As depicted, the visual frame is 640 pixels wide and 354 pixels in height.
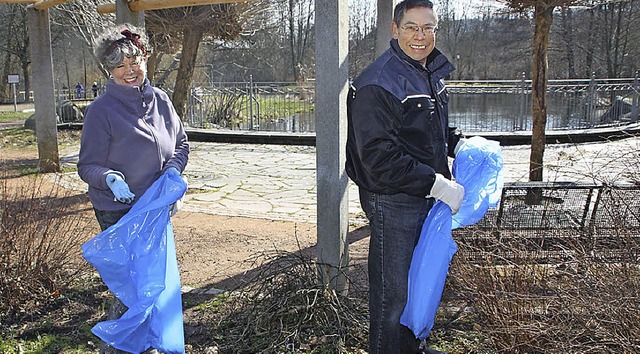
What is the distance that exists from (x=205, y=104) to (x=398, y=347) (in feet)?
48.5

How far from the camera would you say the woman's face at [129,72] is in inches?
114

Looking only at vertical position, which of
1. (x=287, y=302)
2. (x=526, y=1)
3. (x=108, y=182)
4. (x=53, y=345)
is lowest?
(x=53, y=345)

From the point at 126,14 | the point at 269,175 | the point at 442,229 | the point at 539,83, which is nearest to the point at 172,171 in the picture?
the point at 442,229

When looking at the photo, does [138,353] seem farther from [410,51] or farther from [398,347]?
[410,51]

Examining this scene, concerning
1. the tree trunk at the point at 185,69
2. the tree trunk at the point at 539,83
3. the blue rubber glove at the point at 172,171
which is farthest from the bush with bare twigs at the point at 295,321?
the tree trunk at the point at 185,69

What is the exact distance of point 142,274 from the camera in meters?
2.86

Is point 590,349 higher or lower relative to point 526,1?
lower

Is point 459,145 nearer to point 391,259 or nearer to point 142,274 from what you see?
point 391,259

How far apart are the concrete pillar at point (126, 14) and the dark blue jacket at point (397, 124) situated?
436 centimetres

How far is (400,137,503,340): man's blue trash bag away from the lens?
263 centimetres

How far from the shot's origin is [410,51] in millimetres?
2600

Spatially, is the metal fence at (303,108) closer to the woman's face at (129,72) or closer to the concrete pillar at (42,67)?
the concrete pillar at (42,67)

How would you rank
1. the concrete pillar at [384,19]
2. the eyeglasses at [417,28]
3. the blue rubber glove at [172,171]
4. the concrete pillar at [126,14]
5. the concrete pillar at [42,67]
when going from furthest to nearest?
1. the concrete pillar at [42,67]
2. the concrete pillar at [126,14]
3. the concrete pillar at [384,19]
4. the blue rubber glove at [172,171]
5. the eyeglasses at [417,28]

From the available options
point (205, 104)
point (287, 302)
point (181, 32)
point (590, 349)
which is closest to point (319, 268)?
point (287, 302)
